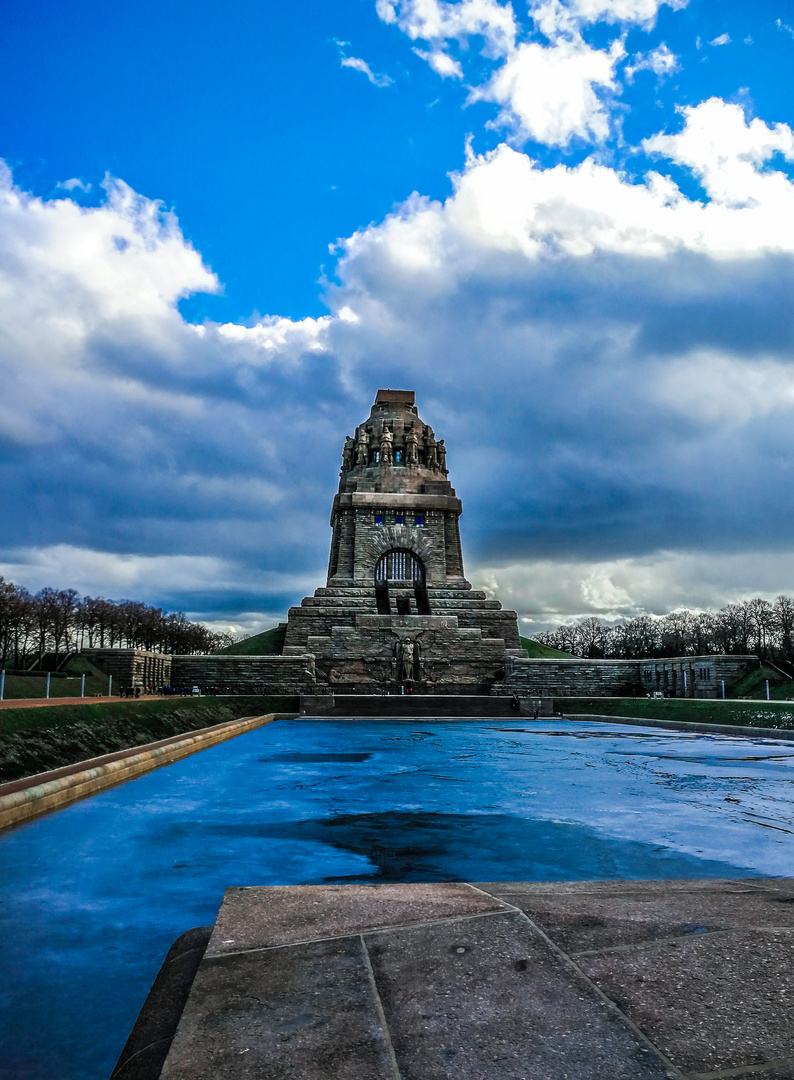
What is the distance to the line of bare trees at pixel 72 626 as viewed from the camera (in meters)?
50.7

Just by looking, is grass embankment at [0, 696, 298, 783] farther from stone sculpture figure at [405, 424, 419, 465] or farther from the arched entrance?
stone sculpture figure at [405, 424, 419, 465]

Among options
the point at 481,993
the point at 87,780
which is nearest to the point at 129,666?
the point at 87,780

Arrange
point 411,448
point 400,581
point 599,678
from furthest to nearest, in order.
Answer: point 411,448 → point 400,581 → point 599,678

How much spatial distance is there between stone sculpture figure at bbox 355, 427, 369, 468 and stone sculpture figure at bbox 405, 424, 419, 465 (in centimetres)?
301

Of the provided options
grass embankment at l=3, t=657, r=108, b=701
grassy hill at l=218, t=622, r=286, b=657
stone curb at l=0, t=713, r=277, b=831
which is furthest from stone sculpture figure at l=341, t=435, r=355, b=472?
stone curb at l=0, t=713, r=277, b=831

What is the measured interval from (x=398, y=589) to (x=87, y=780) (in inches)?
1427

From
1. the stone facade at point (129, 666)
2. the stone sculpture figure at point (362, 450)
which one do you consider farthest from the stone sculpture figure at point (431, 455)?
the stone facade at point (129, 666)

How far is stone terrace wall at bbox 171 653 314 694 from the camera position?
34656 mm

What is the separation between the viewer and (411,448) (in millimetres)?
50938

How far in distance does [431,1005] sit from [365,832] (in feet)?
22.4

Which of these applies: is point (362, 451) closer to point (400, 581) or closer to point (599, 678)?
point (400, 581)

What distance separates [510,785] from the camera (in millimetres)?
12844

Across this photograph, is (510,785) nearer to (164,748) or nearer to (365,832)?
(365,832)

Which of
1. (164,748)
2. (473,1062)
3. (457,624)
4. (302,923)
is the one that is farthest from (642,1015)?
(457,624)
